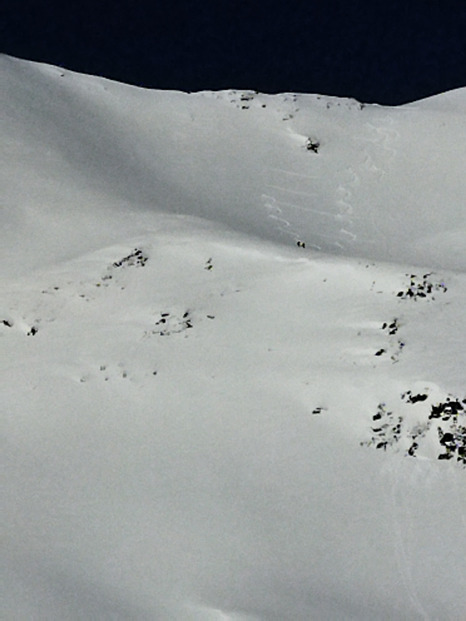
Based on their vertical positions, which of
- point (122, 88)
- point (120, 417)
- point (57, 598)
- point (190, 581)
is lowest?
point (57, 598)

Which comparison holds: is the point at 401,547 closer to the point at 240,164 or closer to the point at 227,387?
the point at 227,387

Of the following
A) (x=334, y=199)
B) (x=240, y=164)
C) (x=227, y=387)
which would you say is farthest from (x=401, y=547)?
(x=240, y=164)

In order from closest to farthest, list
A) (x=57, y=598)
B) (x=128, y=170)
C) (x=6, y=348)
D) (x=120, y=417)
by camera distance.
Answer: (x=57, y=598), (x=120, y=417), (x=6, y=348), (x=128, y=170)

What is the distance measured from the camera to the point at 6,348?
9180mm

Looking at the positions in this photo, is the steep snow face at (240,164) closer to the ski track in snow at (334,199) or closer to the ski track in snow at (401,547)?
the ski track in snow at (334,199)

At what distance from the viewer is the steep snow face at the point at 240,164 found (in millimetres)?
11852

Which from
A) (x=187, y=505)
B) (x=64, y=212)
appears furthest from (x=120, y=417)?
(x=64, y=212)

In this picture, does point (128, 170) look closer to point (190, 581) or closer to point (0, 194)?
point (0, 194)

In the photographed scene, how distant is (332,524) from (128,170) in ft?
26.8

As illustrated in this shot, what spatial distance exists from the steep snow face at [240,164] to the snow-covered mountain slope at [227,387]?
0.19ft

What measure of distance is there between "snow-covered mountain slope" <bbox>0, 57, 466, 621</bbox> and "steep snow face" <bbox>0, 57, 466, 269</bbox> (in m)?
0.06

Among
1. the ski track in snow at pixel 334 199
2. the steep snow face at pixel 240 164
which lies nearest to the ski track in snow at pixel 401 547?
the steep snow face at pixel 240 164

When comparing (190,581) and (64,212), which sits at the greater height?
(64,212)

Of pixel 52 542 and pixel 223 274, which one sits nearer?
pixel 52 542
